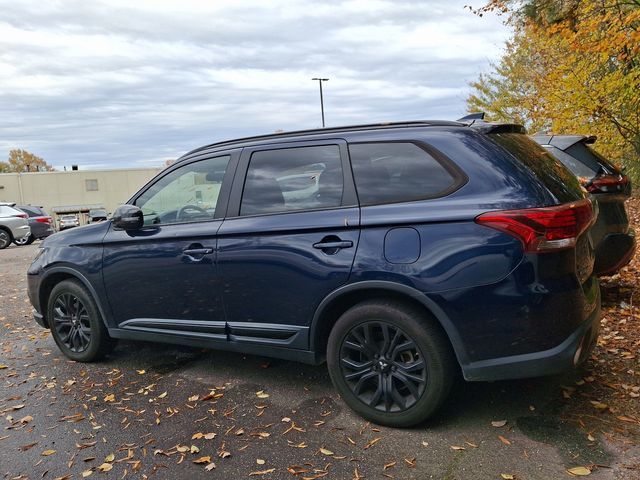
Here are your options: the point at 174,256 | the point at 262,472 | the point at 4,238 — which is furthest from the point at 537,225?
the point at 4,238

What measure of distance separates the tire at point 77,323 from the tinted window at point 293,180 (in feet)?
6.20

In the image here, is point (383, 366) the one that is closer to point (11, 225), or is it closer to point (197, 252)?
point (197, 252)

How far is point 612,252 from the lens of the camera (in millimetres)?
4754

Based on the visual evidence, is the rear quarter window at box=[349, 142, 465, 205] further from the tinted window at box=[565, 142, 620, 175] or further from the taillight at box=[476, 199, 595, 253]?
the tinted window at box=[565, 142, 620, 175]

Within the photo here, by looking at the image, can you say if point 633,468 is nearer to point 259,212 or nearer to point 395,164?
point 395,164

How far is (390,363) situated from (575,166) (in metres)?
2.96

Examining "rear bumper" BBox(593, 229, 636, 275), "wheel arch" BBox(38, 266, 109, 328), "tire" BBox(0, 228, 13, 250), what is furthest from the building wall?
"rear bumper" BBox(593, 229, 636, 275)

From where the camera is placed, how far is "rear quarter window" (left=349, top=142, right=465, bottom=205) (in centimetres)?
323

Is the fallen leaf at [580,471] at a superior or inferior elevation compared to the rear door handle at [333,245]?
inferior

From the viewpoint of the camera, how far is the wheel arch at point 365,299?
3.10m

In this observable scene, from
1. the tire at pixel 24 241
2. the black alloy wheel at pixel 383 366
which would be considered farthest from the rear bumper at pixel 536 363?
the tire at pixel 24 241

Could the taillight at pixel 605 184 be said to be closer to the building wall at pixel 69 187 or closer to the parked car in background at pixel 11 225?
the parked car in background at pixel 11 225

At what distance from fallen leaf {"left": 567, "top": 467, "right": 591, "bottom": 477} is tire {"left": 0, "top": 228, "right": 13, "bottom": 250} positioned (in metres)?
19.9

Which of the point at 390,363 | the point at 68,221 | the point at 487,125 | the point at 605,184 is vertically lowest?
the point at 68,221
